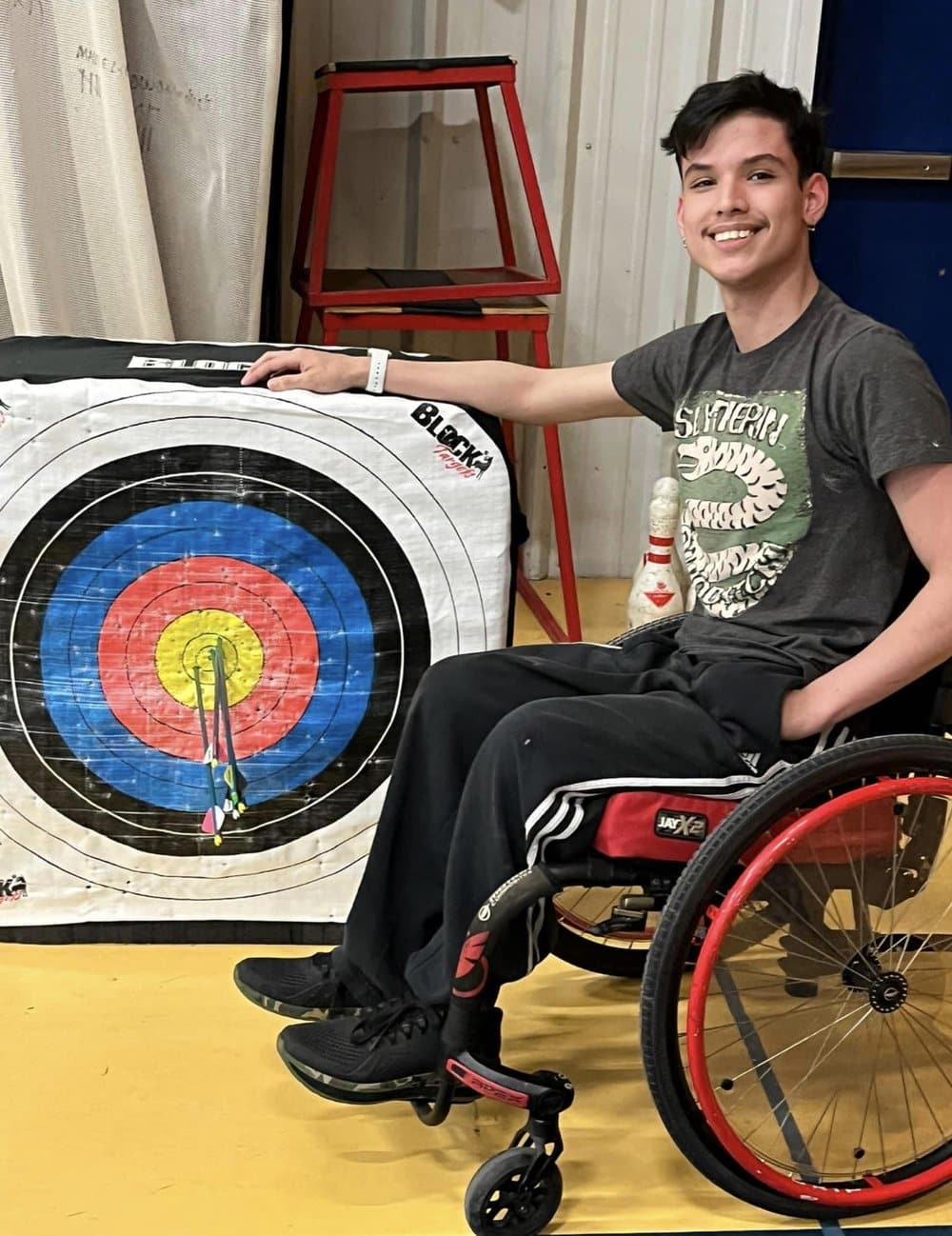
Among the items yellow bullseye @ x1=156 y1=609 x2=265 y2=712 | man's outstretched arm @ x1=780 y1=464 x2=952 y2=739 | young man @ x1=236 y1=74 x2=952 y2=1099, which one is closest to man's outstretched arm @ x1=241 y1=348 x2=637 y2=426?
young man @ x1=236 y1=74 x2=952 y2=1099

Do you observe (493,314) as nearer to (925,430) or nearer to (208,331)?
(208,331)

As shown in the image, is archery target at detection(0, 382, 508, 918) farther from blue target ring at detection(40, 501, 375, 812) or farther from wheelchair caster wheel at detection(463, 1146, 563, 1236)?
wheelchair caster wheel at detection(463, 1146, 563, 1236)

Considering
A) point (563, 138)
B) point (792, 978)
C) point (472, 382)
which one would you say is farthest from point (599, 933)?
point (563, 138)

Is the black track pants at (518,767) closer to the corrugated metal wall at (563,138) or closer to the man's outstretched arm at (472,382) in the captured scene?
the man's outstretched arm at (472,382)

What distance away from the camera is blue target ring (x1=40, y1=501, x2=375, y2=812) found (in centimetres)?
142

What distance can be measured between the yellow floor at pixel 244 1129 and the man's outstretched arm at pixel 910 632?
46 centimetres

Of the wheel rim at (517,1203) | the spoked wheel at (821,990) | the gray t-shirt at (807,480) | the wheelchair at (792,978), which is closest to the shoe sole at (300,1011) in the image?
the wheelchair at (792,978)

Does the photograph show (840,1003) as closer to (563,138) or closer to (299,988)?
(299,988)

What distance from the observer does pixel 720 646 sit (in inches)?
47.9

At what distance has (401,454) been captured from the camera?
Result: 1406 mm

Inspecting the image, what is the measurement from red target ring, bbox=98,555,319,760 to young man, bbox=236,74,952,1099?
0.27 m

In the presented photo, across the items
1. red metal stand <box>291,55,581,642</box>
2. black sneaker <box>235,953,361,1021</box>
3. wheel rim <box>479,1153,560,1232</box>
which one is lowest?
wheel rim <box>479,1153,560,1232</box>

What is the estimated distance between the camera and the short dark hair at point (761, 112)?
1.21 m

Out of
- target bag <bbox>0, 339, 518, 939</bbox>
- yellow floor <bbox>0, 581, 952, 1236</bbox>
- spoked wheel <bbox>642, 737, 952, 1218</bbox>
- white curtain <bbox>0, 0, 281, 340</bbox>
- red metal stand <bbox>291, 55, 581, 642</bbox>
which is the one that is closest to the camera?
spoked wheel <bbox>642, 737, 952, 1218</bbox>
